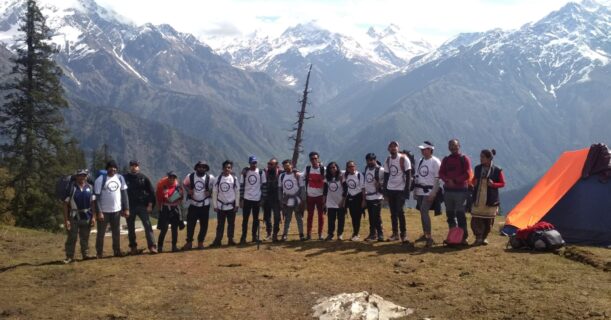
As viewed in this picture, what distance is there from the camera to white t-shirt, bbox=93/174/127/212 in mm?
14211

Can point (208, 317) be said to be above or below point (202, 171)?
below

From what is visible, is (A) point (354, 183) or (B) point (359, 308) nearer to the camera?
(B) point (359, 308)

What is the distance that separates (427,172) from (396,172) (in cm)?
88

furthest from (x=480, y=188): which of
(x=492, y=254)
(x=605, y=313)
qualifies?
(x=605, y=313)

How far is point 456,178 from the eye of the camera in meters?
13.9

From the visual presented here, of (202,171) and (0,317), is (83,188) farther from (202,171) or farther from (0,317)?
(0,317)

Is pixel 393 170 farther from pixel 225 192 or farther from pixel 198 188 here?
pixel 198 188

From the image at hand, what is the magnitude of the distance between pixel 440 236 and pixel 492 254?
4.65 metres

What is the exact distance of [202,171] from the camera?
1574 cm

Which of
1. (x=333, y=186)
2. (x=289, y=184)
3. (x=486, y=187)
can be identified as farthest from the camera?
(x=289, y=184)

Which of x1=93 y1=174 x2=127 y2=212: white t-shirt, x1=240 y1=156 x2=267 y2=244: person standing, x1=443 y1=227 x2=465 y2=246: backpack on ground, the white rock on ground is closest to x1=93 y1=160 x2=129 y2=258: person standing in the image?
x1=93 y1=174 x2=127 y2=212: white t-shirt

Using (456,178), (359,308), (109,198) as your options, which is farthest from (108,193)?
(456,178)

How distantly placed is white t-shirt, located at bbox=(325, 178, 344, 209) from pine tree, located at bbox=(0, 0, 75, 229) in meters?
22.2

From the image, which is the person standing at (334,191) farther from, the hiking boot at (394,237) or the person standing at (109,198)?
the person standing at (109,198)
